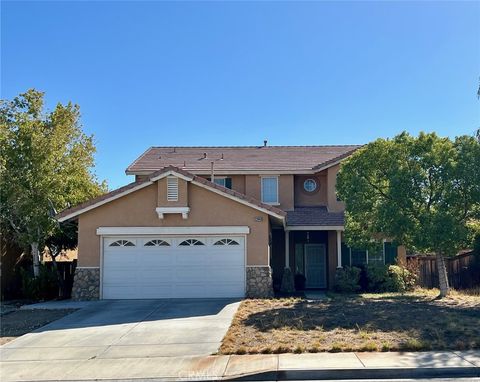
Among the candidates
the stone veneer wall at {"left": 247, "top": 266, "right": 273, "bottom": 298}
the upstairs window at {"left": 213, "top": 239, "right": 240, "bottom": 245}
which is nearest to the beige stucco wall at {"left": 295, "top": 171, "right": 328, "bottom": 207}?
the upstairs window at {"left": 213, "top": 239, "right": 240, "bottom": 245}

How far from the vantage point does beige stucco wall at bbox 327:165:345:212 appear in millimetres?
22141

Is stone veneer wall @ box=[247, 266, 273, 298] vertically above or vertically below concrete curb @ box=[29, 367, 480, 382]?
above

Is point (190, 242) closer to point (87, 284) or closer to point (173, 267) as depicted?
point (173, 267)

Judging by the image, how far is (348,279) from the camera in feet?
64.6

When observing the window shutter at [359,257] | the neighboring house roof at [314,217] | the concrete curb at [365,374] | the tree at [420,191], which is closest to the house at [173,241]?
the neighboring house roof at [314,217]

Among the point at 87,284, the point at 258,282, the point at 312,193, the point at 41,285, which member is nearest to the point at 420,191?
the point at 258,282

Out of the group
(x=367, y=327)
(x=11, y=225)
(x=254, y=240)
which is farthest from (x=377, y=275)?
(x=11, y=225)

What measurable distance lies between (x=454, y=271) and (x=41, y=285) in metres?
17.1

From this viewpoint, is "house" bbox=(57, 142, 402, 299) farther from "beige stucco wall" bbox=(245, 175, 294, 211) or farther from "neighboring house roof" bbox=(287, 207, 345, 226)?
"beige stucco wall" bbox=(245, 175, 294, 211)

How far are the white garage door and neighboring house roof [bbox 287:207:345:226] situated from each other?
157 inches

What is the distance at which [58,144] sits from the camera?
19375 mm

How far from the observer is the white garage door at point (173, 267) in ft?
56.7

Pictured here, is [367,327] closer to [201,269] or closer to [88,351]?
[88,351]

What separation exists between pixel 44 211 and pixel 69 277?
3.42 meters
